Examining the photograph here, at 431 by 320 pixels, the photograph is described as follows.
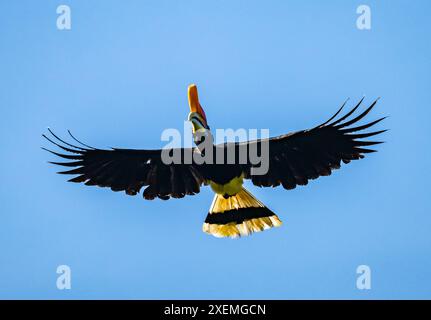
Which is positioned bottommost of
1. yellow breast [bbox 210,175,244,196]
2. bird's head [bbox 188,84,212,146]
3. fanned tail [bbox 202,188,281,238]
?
fanned tail [bbox 202,188,281,238]

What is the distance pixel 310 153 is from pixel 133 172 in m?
2.52

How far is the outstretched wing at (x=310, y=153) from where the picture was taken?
59.1 ft

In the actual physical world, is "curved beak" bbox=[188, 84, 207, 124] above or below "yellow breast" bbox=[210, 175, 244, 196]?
above

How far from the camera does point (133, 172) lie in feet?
60.9

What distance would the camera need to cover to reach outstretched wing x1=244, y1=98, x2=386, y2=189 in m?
18.0

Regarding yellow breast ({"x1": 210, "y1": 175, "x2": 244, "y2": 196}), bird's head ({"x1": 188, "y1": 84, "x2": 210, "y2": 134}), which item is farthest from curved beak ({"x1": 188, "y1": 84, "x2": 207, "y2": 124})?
yellow breast ({"x1": 210, "y1": 175, "x2": 244, "y2": 196})

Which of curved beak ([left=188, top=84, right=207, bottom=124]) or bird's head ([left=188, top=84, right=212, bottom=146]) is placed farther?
curved beak ([left=188, top=84, right=207, bottom=124])

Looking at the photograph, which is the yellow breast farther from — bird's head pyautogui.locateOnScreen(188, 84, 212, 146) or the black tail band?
bird's head pyautogui.locateOnScreen(188, 84, 212, 146)

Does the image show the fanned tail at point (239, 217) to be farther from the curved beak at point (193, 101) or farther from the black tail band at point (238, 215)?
the curved beak at point (193, 101)

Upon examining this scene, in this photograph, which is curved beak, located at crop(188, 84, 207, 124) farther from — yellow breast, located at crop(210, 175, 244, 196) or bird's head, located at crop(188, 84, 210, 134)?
yellow breast, located at crop(210, 175, 244, 196)

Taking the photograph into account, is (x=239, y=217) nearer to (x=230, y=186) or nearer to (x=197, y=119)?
(x=230, y=186)

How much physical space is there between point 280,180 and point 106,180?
97.0 inches

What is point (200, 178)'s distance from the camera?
18391 mm

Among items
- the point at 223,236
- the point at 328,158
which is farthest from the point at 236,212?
the point at 328,158
